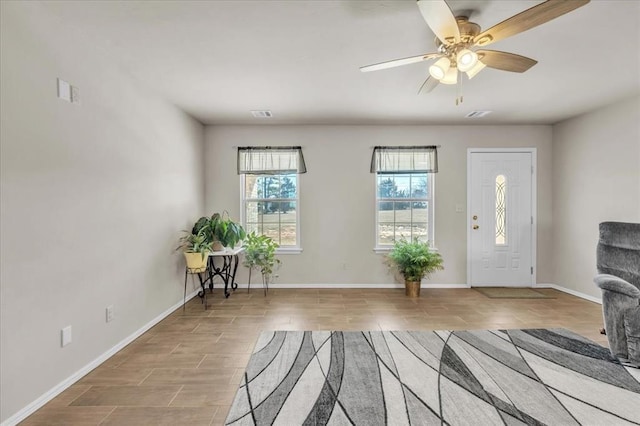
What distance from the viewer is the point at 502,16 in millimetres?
2029

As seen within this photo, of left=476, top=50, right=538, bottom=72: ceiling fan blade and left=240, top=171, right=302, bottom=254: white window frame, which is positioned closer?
left=476, top=50, right=538, bottom=72: ceiling fan blade

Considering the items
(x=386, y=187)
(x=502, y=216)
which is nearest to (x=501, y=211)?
(x=502, y=216)

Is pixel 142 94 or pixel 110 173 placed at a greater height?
pixel 142 94

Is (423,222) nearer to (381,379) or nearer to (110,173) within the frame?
(381,379)

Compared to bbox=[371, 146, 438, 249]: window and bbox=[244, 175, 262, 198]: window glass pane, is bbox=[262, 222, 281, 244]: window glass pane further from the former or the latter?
bbox=[371, 146, 438, 249]: window

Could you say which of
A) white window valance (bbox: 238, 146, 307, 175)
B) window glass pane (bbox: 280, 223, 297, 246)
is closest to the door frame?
white window valance (bbox: 238, 146, 307, 175)

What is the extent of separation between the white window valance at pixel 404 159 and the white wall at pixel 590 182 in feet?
6.23

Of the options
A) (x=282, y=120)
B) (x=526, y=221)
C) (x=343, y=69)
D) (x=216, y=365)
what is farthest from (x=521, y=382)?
(x=282, y=120)

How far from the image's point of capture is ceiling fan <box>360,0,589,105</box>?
1.58 meters

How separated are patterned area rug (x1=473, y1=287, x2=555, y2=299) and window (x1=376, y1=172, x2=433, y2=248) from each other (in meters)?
1.11

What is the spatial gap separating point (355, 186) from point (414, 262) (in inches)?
57.0

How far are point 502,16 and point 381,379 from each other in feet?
8.73

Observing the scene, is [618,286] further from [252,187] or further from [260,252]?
[252,187]

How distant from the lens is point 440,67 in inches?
83.2
